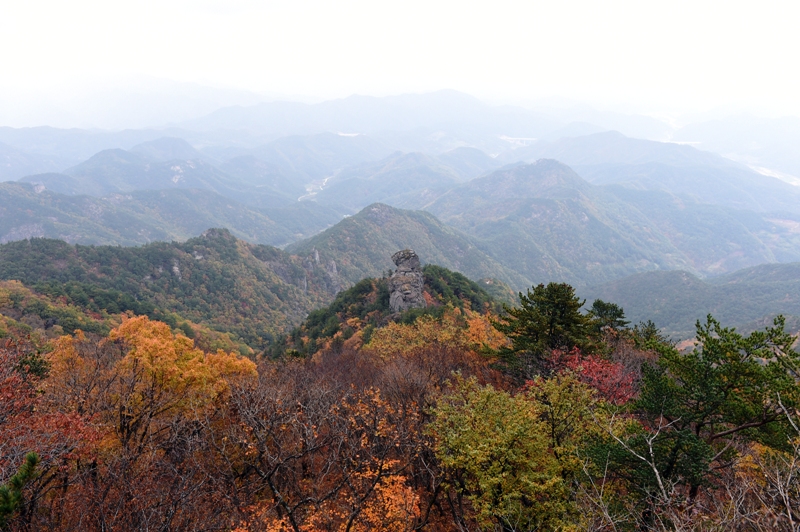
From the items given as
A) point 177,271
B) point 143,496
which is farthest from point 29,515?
point 177,271

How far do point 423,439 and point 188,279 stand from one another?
14632 centimetres

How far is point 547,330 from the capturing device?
1221 inches

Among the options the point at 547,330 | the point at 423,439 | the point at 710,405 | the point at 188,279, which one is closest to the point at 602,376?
the point at 547,330

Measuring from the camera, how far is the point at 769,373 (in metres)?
14.5

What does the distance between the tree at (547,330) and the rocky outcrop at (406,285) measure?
43707 millimetres

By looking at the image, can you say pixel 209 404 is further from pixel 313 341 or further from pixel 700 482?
pixel 313 341

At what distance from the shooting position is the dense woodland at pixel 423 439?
14.7 metres

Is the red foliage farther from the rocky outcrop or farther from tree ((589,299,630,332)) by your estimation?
the rocky outcrop

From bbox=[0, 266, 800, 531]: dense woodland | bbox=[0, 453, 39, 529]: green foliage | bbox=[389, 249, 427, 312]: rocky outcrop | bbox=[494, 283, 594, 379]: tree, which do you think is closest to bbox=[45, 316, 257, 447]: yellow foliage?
bbox=[0, 266, 800, 531]: dense woodland

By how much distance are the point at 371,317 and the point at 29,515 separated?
65.0 m

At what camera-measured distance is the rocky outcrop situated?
75637 mm

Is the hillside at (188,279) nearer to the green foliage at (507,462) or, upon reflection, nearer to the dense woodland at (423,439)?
the dense woodland at (423,439)

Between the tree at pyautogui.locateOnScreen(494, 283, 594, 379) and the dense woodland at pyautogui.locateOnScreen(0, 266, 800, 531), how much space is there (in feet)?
0.51

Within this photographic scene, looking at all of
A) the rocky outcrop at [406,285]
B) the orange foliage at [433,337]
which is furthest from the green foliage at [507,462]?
the rocky outcrop at [406,285]
